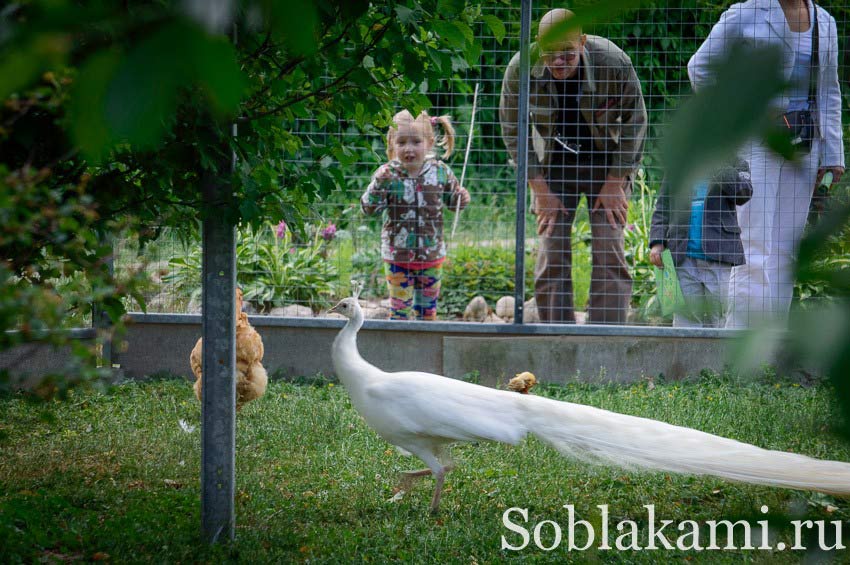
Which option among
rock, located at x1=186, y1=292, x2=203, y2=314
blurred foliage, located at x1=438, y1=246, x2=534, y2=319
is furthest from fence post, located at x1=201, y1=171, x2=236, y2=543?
blurred foliage, located at x1=438, y1=246, x2=534, y2=319

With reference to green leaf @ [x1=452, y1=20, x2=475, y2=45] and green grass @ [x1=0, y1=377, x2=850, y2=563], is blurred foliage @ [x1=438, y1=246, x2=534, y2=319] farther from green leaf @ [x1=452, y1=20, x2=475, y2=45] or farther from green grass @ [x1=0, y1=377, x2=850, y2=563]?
green leaf @ [x1=452, y1=20, x2=475, y2=45]

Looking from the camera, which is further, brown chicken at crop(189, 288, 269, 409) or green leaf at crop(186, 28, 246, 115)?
brown chicken at crop(189, 288, 269, 409)

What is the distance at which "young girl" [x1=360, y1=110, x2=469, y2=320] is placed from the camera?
6.73 metres

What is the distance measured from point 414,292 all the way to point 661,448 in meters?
3.55

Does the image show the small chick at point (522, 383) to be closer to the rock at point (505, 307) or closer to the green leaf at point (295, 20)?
the rock at point (505, 307)

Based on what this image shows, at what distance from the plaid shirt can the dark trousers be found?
86 centimetres

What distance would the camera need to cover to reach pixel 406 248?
6.67m

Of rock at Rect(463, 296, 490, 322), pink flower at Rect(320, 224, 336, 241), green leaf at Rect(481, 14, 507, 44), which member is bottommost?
rock at Rect(463, 296, 490, 322)

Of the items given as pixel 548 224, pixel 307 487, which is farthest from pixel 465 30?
pixel 548 224

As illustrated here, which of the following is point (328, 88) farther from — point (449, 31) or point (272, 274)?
point (272, 274)

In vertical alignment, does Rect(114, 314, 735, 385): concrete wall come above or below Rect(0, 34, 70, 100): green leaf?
below

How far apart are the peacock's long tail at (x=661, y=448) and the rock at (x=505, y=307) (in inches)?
171

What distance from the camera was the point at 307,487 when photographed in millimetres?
4035

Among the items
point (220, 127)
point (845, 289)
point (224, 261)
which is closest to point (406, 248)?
point (224, 261)
